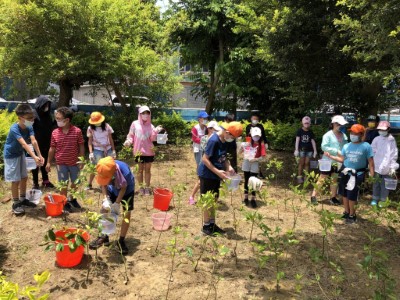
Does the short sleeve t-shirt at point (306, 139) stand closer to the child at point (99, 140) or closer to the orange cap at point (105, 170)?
the child at point (99, 140)

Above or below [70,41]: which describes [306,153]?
below

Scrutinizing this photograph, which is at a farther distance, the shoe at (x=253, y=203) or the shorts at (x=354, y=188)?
the shoe at (x=253, y=203)

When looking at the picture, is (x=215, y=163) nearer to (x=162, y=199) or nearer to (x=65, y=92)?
(x=162, y=199)

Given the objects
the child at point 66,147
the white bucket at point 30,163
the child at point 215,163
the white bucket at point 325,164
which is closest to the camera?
the child at point 215,163

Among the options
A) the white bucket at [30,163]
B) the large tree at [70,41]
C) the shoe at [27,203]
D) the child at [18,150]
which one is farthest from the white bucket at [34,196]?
the large tree at [70,41]

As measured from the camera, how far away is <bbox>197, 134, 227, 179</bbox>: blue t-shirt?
14.1ft

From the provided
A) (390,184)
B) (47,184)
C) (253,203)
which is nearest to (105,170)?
(253,203)

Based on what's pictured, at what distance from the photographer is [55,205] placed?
4906 mm

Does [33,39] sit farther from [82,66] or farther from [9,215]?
[9,215]

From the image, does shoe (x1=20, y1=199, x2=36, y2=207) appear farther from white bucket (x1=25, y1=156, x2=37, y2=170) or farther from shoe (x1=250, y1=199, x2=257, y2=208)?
shoe (x1=250, y1=199, x2=257, y2=208)

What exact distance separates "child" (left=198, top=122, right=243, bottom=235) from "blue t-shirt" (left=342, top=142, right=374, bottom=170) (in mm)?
1779

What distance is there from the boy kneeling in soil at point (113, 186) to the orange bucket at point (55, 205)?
113 cm

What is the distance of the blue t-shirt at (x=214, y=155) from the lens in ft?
14.1

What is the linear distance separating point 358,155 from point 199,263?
105 inches
